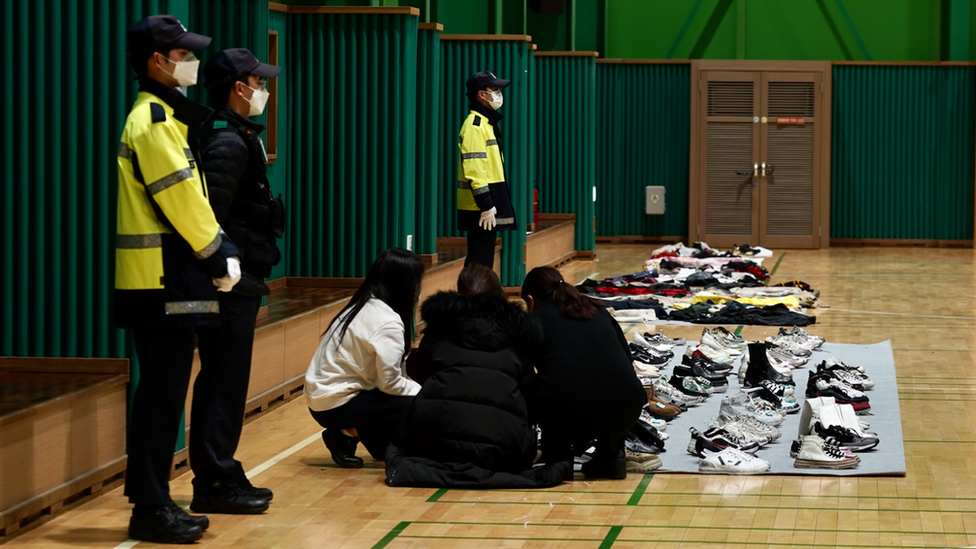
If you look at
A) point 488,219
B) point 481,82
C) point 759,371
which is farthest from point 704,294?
point 759,371

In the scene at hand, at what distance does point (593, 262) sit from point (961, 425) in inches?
374

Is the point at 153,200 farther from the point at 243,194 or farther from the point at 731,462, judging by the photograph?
the point at 731,462

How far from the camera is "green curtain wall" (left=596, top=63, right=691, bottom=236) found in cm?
1861

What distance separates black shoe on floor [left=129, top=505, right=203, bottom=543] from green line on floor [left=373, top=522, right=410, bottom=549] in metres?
0.66

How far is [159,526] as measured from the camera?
4434 millimetres

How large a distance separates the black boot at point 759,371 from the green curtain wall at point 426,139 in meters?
3.84

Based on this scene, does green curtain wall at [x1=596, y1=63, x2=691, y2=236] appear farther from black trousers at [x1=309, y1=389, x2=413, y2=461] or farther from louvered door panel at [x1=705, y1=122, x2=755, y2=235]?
black trousers at [x1=309, y1=389, x2=413, y2=461]

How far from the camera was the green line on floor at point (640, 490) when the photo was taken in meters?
5.15

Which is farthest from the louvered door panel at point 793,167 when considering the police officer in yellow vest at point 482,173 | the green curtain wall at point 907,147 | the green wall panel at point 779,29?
the police officer in yellow vest at point 482,173

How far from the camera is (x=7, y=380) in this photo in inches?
202

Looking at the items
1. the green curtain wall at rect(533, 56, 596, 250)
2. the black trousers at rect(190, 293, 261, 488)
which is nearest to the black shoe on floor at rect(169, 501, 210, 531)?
the black trousers at rect(190, 293, 261, 488)

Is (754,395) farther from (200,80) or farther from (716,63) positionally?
(716,63)

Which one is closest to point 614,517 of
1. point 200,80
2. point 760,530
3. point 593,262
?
point 760,530

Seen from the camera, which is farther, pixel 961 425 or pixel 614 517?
pixel 961 425
